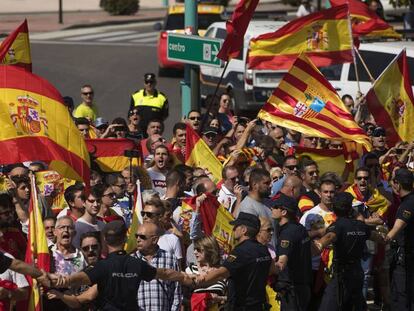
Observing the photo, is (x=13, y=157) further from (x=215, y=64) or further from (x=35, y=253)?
(x=215, y=64)

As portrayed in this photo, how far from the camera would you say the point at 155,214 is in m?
11.6

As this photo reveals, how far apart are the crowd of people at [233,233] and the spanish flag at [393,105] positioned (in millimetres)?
210

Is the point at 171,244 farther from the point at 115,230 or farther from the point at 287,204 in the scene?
the point at 115,230

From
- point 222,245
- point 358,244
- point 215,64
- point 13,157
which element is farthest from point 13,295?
point 215,64

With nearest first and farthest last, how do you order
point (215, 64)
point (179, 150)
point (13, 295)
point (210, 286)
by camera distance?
point (13, 295) → point (210, 286) → point (179, 150) → point (215, 64)

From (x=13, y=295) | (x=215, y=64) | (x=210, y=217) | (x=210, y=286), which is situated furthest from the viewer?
(x=215, y=64)

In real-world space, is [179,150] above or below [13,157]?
below

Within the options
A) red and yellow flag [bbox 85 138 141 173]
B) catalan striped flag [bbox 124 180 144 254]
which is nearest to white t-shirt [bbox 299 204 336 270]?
catalan striped flag [bbox 124 180 144 254]

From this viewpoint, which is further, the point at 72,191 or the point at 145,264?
the point at 72,191

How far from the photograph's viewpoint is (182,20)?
102ft

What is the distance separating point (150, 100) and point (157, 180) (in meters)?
4.62

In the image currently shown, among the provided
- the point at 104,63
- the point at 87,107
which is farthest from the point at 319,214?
the point at 104,63

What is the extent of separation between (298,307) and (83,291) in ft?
7.53

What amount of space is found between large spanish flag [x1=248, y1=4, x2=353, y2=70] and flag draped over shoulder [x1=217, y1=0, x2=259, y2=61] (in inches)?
34.4
